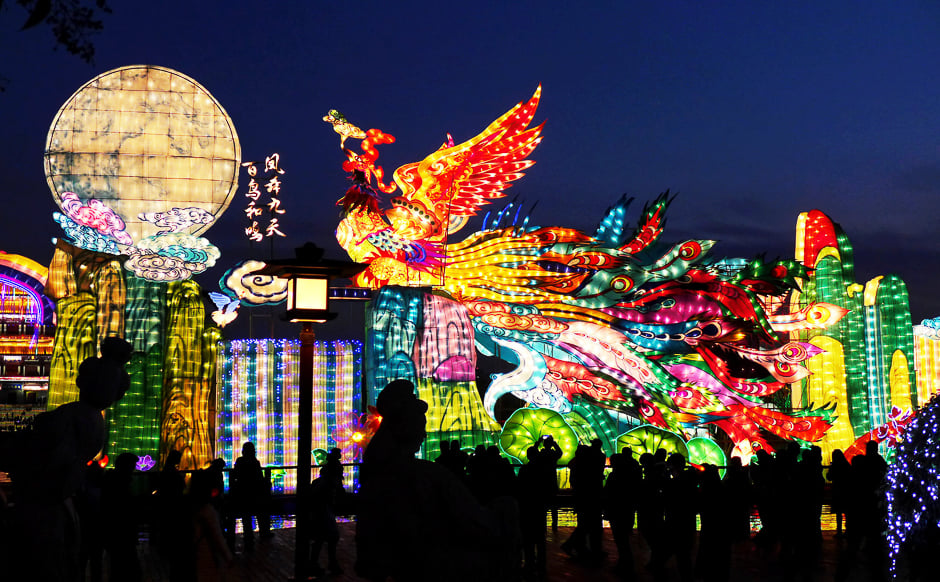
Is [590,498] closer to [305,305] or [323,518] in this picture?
[323,518]

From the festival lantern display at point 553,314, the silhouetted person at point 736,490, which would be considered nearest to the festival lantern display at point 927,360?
the festival lantern display at point 553,314

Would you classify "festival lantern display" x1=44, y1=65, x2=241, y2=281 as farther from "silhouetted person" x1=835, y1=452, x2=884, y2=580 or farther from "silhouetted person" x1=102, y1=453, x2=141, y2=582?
"silhouetted person" x1=835, y1=452, x2=884, y2=580

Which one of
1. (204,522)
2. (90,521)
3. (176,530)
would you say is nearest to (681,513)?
(204,522)

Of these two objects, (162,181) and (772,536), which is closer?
(772,536)

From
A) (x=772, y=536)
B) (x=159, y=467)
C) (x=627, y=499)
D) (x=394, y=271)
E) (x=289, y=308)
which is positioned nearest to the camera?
(x=289, y=308)

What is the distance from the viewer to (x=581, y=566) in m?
10.4

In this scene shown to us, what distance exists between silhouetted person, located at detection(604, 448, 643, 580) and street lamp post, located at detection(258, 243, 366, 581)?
288 cm

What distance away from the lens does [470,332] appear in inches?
683

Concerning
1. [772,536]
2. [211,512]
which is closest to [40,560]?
[211,512]

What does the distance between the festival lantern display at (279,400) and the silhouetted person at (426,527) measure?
43.3ft

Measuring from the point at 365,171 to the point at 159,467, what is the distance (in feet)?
19.3

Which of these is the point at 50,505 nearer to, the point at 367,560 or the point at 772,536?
the point at 367,560

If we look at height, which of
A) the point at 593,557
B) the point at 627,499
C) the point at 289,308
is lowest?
the point at 593,557

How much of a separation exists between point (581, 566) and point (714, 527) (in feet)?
6.61
